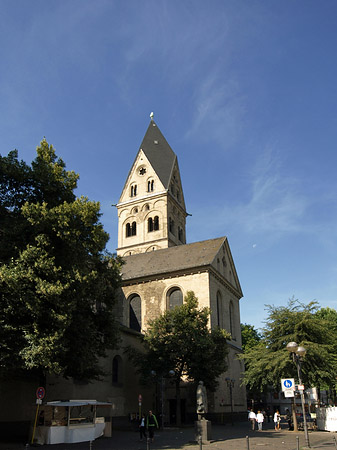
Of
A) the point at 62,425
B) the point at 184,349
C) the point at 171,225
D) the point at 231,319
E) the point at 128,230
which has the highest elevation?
the point at 171,225

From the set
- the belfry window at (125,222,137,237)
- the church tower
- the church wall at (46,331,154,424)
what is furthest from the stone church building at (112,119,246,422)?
the belfry window at (125,222,137,237)

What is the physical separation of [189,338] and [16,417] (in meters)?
11.3

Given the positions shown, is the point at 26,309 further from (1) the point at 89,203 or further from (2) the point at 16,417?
(2) the point at 16,417

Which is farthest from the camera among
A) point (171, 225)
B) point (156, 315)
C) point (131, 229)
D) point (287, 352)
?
point (131, 229)

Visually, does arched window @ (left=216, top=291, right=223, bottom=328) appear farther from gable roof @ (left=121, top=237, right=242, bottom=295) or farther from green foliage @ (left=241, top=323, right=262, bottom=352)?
green foliage @ (left=241, top=323, right=262, bottom=352)

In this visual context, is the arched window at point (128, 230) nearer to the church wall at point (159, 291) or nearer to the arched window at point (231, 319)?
the church wall at point (159, 291)

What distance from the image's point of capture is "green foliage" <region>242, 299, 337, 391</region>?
23.7 m

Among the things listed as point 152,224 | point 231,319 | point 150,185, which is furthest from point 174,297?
point 150,185

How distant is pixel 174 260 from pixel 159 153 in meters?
31.7

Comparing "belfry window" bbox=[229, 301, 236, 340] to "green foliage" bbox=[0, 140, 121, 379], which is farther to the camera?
"belfry window" bbox=[229, 301, 236, 340]

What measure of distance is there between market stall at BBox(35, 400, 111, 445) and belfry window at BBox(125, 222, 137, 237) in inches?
1693

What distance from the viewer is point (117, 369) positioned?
28406 mm

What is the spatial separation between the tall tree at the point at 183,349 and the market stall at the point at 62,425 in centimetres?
925

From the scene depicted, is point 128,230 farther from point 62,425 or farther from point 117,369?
point 62,425
